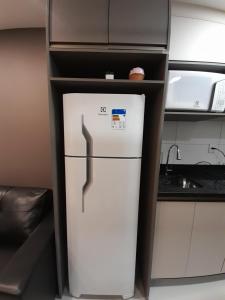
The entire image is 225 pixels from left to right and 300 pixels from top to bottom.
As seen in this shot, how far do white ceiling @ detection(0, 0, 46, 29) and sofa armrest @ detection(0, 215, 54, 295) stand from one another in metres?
1.87

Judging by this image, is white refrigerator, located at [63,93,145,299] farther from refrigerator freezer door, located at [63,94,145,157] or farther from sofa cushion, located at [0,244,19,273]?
sofa cushion, located at [0,244,19,273]

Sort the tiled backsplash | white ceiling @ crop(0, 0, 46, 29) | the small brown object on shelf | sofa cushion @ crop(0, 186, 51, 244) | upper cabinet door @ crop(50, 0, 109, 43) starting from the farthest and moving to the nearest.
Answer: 1. the tiled backsplash
2. sofa cushion @ crop(0, 186, 51, 244)
3. white ceiling @ crop(0, 0, 46, 29)
4. the small brown object on shelf
5. upper cabinet door @ crop(50, 0, 109, 43)

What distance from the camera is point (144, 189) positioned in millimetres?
1544

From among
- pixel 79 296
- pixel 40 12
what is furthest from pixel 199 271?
pixel 40 12

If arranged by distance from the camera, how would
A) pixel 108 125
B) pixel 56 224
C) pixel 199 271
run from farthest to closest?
pixel 199 271 < pixel 56 224 < pixel 108 125

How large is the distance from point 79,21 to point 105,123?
702 mm

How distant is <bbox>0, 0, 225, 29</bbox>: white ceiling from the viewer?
134 centimetres

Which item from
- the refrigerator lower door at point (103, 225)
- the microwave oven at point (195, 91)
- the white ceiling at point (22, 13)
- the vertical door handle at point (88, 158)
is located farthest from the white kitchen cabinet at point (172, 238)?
the white ceiling at point (22, 13)

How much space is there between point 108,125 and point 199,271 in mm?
1621

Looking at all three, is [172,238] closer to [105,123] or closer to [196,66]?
[105,123]

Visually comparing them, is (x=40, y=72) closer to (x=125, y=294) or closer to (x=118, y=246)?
(x=118, y=246)

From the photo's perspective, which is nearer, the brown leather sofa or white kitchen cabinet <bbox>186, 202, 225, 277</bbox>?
the brown leather sofa

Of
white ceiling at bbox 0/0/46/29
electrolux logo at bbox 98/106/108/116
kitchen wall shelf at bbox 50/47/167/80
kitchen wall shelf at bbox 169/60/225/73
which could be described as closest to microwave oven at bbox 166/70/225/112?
kitchen wall shelf at bbox 169/60/225/73

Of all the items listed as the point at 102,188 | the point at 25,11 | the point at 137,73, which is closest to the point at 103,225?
the point at 102,188
